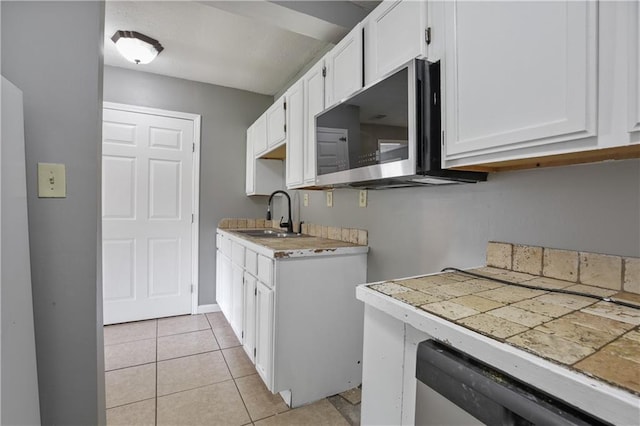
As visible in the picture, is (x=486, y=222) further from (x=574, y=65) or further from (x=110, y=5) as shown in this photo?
(x=110, y=5)

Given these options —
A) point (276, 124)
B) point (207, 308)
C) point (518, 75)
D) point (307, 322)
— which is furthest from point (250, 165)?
point (518, 75)

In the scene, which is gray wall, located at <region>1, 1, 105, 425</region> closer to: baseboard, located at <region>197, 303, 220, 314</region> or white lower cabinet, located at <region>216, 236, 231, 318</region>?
white lower cabinet, located at <region>216, 236, 231, 318</region>

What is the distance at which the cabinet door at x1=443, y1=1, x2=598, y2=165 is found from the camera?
72 centimetres

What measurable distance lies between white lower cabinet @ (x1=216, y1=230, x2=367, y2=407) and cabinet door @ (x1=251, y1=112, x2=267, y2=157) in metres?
1.24

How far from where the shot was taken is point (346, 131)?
5.04 feet

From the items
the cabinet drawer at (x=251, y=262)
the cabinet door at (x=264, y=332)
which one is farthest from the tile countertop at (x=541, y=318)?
the cabinet drawer at (x=251, y=262)

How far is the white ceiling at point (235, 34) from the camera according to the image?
1.83 m

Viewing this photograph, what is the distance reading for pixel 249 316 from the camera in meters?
2.04

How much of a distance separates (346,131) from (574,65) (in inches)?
37.1

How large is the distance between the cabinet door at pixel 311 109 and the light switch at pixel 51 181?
3.95 ft

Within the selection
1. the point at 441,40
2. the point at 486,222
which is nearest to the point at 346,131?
the point at 441,40

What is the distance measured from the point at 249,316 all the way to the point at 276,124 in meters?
1.54

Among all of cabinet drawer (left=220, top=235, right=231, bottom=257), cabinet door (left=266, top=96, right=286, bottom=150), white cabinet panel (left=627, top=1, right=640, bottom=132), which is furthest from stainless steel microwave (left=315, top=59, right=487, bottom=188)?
cabinet drawer (left=220, top=235, right=231, bottom=257)

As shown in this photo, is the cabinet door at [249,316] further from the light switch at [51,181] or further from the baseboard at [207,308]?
the baseboard at [207,308]
